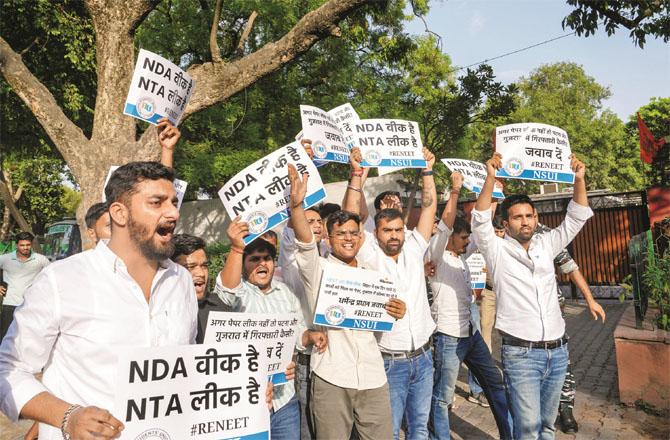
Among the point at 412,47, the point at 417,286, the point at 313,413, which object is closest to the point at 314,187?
the point at 417,286

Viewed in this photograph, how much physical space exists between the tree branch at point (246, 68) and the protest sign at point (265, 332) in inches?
198

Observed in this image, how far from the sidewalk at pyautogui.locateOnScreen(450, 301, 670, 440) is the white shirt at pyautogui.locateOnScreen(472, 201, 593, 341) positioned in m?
1.74

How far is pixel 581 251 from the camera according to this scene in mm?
15445

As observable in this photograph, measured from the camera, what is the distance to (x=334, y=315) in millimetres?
3424

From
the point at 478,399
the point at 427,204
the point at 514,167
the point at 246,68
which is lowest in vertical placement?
the point at 478,399

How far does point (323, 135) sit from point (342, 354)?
7.36 ft

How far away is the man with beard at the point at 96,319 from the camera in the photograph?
194 cm

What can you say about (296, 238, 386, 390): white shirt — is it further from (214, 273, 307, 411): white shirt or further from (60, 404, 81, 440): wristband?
(60, 404, 81, 440): wristband

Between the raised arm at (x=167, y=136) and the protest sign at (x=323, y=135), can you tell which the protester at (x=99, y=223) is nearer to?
the raised arm at (x=167, y=136)

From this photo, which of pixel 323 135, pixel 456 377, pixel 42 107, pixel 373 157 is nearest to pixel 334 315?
pixel 456 377

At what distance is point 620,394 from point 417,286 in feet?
10.9

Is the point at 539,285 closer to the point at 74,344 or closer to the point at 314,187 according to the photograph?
the point at 314,187

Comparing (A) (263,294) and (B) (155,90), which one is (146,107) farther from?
(A) (263,294)

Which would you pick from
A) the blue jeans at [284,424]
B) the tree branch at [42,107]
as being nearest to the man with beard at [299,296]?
the blue jeans at [284,424]
